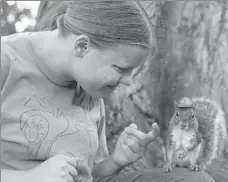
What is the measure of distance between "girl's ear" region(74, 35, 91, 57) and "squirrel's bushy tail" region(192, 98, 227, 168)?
668 millimetres

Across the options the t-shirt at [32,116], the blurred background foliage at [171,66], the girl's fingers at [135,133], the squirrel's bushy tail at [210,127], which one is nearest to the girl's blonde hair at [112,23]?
the t-shirt at [32,116]

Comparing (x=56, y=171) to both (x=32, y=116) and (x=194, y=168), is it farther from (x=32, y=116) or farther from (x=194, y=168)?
(x=194, y=168)

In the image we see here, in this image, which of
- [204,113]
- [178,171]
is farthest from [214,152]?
[178,171]

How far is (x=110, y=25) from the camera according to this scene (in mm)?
839

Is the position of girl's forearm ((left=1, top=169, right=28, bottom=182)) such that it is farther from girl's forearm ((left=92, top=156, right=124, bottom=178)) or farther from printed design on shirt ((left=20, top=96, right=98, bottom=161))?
girl's forearm ((left=92, top=156, right=124, bottom=178))

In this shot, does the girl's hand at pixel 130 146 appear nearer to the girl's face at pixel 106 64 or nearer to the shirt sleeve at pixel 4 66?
the girl's face at pixel 106 64

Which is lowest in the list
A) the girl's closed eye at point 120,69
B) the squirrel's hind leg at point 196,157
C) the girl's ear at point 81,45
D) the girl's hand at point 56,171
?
the squirrel's hind leg at point 196,157

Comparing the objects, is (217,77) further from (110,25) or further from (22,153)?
(22,153)

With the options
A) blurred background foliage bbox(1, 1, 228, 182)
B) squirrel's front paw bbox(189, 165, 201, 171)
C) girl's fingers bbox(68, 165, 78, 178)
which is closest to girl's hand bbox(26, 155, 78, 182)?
girl's fingers bbox(68, 165, 78, 178)

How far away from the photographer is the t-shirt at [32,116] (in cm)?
88

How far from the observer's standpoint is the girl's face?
2.79 ft

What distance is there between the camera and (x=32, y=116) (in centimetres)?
91

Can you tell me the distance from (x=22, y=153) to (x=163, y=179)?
44cm

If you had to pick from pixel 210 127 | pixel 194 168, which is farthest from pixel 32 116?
pixel 210 127
